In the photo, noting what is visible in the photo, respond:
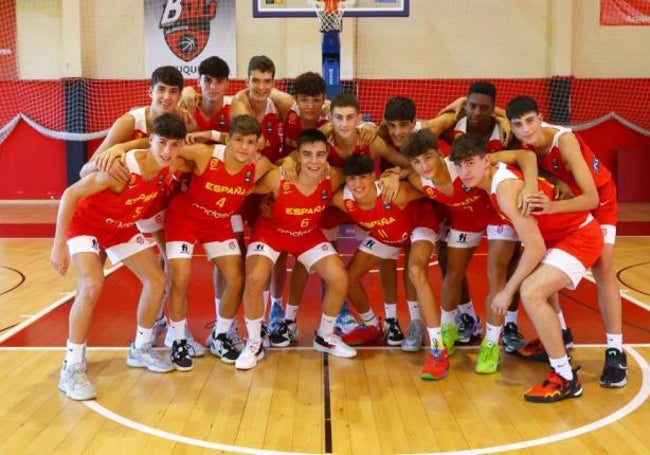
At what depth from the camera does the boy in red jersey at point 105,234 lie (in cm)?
442

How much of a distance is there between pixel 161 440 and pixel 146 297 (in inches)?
50.6

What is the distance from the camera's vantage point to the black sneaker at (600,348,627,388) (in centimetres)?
452

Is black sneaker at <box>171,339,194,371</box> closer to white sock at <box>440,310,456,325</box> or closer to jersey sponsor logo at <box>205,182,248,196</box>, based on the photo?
jersey sponsor logo at <box>205,182,248,196</box>

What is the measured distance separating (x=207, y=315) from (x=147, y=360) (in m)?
1.30

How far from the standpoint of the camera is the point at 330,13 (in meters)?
8.50

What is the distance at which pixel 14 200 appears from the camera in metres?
14.2

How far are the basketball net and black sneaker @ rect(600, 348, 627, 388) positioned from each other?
5291mm

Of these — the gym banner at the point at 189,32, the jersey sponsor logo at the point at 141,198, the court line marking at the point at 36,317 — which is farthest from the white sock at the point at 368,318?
the gym banner at the point at 189,32

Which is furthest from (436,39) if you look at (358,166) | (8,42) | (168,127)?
(168,127)

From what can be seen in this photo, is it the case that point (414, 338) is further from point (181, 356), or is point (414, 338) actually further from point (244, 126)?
point (244, 126)

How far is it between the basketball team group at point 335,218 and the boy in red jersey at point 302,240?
1 centimetres

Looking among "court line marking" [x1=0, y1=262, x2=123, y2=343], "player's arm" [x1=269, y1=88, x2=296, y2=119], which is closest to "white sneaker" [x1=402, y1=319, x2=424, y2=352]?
"player's arm" [x1=269, y1=88, x2=296, y2=119]

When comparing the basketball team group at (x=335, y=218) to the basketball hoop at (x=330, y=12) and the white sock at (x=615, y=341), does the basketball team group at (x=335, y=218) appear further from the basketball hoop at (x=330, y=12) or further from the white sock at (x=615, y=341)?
the basketball hoop at (x=330, y=12)

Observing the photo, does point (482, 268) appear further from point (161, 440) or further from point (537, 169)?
point (161, 440)
